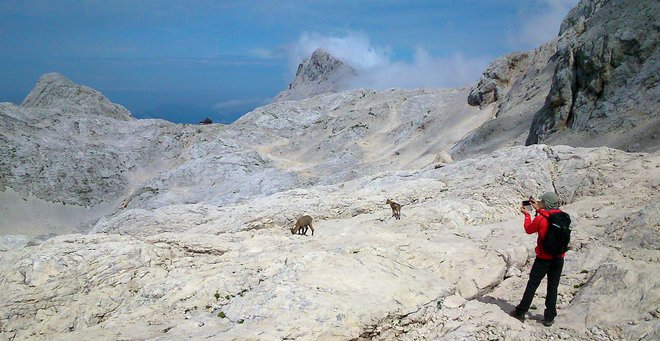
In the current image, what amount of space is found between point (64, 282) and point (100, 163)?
45606 millimetres

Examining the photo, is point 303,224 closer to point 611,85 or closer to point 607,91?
point 607,91

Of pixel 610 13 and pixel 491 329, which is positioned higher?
pixel 610 13

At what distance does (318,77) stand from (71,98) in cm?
5085

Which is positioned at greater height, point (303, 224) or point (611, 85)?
point (611, 85)

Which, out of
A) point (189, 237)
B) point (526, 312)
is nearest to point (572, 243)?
point (526, 312)

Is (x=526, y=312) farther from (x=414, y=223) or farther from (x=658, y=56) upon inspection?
(x=658, y=56)

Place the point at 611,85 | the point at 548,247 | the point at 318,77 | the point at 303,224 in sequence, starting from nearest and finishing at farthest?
the point at 548,247, the point at 303,224, the point at 611,85, the point at 318,77

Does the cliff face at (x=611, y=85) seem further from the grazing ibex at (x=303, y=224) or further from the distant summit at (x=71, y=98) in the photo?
the distant summit at (x=71, y=98)

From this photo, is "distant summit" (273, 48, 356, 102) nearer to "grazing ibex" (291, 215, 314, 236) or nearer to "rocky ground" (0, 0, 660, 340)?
"rocky ground" (0, 0, 660, 340)

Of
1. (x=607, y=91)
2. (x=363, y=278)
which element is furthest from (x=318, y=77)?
(x=363, y=278)

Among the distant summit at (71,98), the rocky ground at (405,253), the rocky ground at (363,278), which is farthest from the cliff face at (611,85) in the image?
the distant summit at (71,98)

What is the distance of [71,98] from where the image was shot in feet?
231

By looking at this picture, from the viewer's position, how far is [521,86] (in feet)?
165

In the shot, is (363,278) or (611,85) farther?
(611,85)
